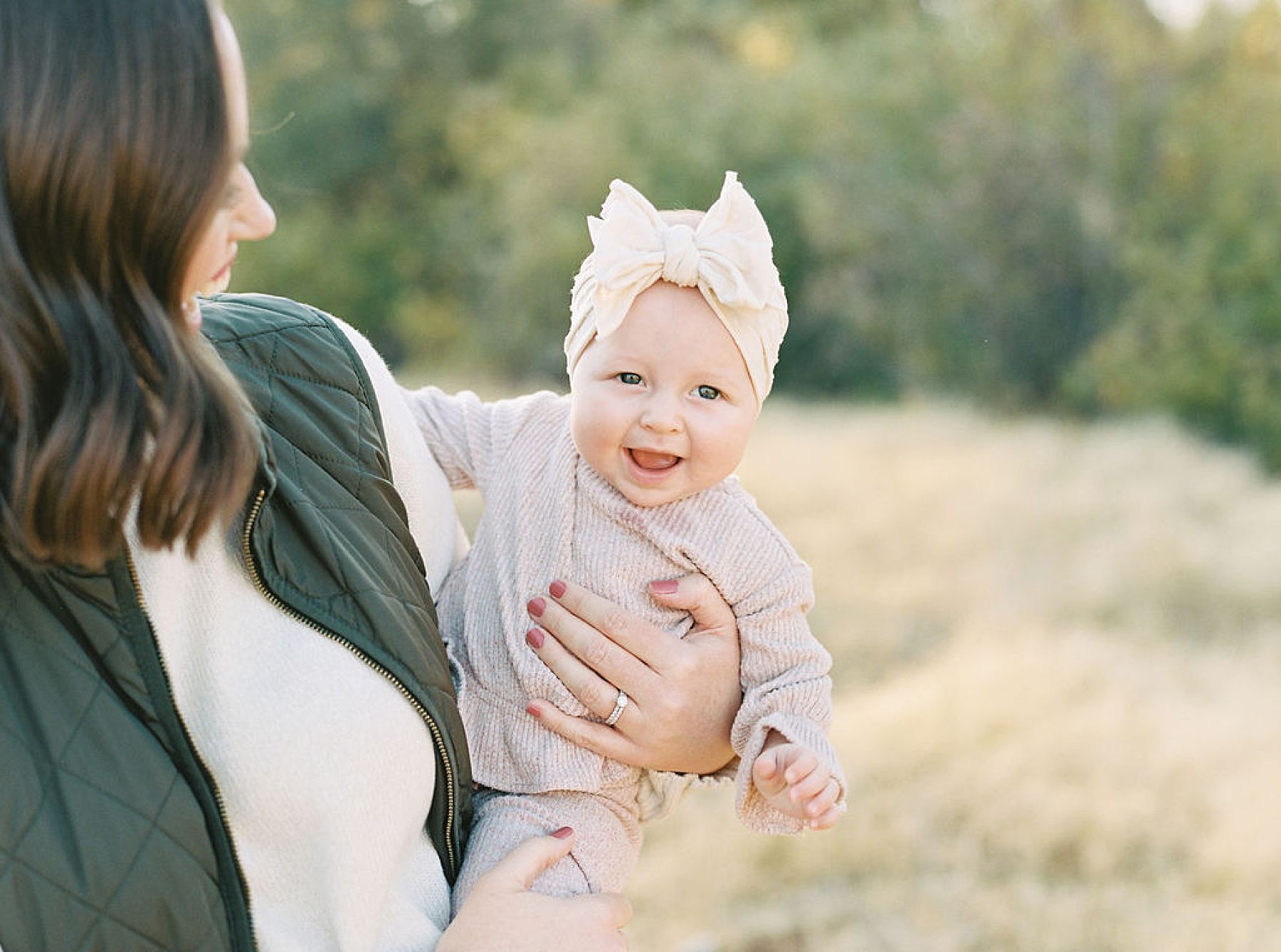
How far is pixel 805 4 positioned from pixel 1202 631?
2249cm

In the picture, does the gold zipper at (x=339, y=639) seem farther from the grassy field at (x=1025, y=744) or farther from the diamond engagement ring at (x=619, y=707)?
the grassy field at (x=1025, y=744)

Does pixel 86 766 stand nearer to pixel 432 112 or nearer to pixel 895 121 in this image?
pixel 895 121

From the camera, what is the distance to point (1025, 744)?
5301 millimetres

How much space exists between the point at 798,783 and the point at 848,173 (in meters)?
15.2

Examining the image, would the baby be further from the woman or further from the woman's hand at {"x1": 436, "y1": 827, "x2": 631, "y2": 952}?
the woman

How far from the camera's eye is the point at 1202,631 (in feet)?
23.2

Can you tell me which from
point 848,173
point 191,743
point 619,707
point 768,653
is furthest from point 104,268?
point 848,173

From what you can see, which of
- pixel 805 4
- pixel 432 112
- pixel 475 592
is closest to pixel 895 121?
pixel 432 112

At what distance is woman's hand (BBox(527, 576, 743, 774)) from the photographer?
1.76 m

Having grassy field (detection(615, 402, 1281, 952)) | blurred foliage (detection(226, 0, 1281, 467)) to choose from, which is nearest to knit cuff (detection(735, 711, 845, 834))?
grassy field (detection(615, 402, 1281, 952))

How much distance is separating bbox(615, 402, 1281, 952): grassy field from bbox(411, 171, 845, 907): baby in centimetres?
263

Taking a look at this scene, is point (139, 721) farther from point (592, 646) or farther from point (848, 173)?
point (848, 173)

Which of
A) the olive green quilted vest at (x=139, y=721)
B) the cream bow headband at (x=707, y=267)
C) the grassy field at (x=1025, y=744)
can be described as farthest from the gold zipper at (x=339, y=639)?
the grassy field at (x=1025, y=744)

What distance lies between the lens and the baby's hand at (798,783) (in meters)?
1.68
